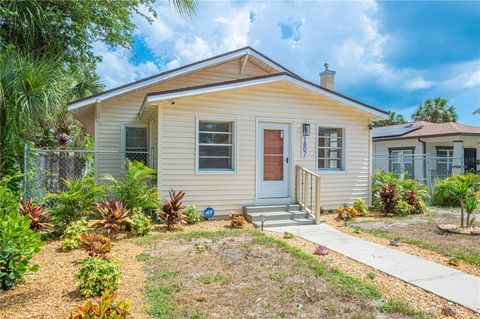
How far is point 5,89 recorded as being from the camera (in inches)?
235

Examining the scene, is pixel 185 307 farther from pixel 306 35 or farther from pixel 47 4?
pixel 47 4

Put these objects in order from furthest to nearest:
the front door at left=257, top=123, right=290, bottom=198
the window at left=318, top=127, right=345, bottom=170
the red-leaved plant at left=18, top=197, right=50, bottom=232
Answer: the window at left=318, top=127, right=345, bottom=170 < the front door at left=257, top=123, right=290, bottom=198 < the red-leaved plant at left=18, top=197, right=50, bottom=232

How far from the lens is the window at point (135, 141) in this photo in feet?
31.4

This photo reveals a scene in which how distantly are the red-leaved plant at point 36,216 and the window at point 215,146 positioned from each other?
11.1 feet

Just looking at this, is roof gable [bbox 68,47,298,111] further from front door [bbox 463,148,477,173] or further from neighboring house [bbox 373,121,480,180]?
front door [bbox 463,148,477,173]

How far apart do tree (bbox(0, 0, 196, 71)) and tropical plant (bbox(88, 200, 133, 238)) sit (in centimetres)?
497

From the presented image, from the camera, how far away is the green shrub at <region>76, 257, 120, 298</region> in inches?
127

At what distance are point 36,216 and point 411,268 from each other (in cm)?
608

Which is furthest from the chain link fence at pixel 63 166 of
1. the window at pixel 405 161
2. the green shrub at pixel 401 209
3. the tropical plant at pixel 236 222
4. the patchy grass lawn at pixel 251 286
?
the window at pixel 405 161

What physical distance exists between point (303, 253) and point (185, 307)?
240 centimetres

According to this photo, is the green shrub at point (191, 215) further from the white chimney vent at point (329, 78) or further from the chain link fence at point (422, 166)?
the chain link fence at point (422, 166)

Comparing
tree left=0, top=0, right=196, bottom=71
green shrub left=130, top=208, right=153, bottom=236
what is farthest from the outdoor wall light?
tree left=0, top=0, right=196, bottom=71

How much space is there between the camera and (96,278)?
3248mm

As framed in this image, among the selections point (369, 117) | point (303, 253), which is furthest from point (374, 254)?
point (369, 117)
